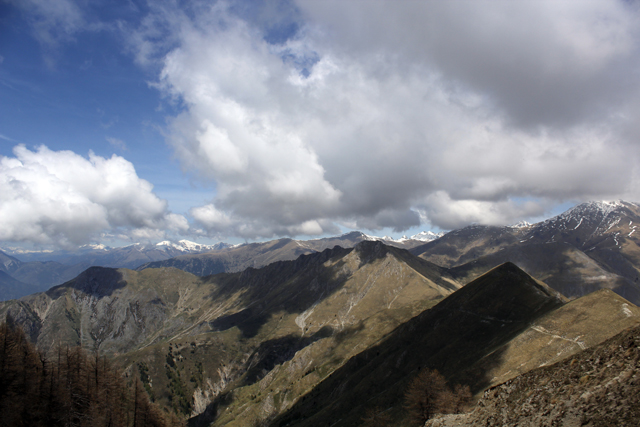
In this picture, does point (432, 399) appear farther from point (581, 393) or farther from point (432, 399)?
point (581, 393)

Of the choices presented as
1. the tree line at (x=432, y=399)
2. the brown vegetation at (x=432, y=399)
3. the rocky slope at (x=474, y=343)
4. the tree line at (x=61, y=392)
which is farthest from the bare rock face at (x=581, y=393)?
the tree line at (x=61, y=392)

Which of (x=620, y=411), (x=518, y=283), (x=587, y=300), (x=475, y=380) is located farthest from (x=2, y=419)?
(x=518, y=283)

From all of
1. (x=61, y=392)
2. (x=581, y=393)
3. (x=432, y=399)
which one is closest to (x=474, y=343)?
(x=432, y=399)

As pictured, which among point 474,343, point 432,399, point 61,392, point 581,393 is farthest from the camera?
point 474,343

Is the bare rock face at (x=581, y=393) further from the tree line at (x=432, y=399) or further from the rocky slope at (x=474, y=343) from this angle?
the rocky slope at (x=474, y=343)

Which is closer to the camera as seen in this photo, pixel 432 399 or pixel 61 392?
pixel 61 392

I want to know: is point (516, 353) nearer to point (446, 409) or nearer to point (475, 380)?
point (475, 380)

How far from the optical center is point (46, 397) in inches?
2420

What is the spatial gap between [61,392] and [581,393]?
89726mm

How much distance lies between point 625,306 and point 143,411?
5256 inches

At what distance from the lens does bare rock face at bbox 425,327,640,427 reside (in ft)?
70.1

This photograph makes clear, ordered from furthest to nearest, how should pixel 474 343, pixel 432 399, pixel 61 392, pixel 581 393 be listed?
pixel 474 343, pixel 432 399, pixel 61 392, pixel 581 393

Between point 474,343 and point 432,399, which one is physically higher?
point 432,399

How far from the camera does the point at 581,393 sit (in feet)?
79.3
